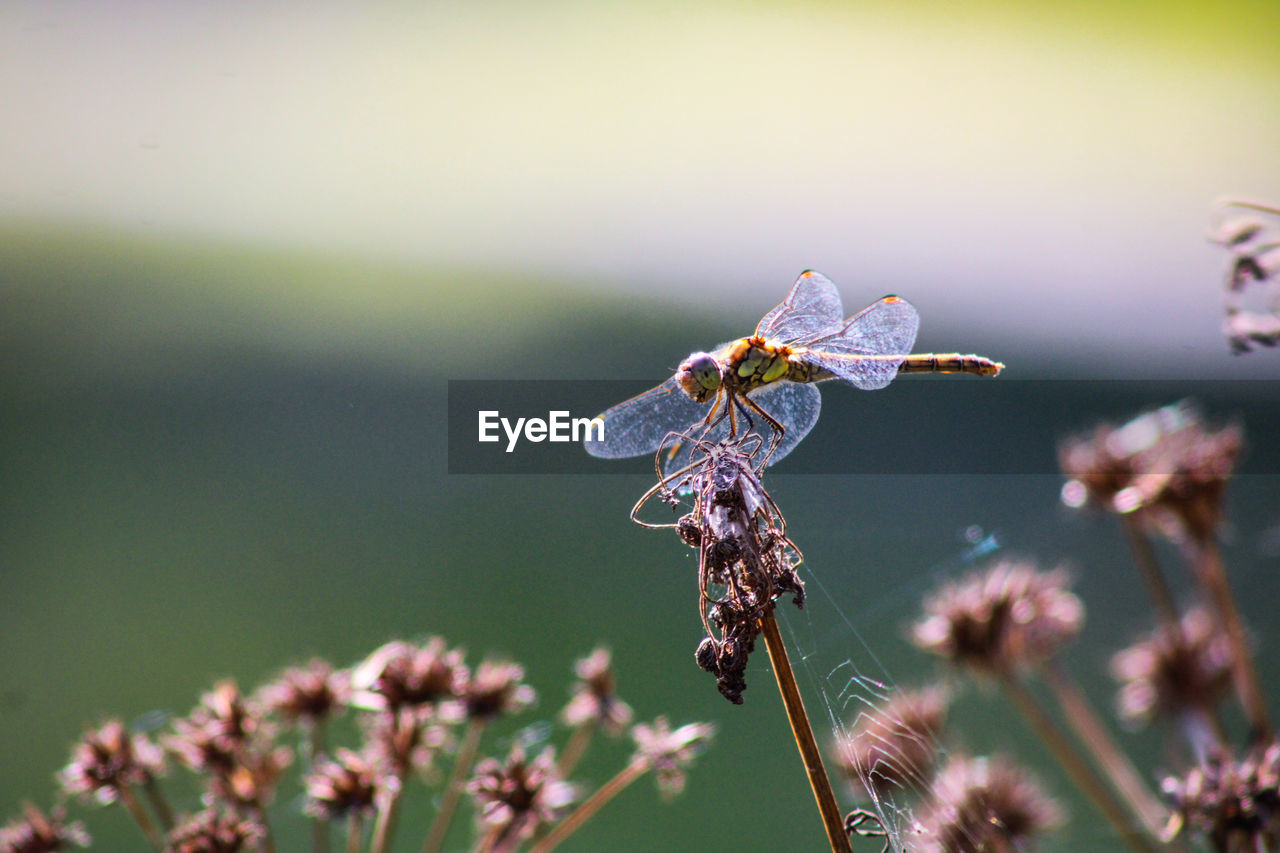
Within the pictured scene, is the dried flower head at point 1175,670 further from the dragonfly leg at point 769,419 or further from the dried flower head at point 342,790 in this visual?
the dried flower head at point 342,790

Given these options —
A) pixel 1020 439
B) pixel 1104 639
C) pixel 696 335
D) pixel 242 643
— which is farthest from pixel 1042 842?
pixel 242 643

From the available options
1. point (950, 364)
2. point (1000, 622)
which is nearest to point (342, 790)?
point (1000, 622)

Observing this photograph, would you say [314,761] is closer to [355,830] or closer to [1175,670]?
[355,830]

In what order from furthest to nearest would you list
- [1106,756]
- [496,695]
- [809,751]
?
[496,695] → [1106,756] → [809,751]

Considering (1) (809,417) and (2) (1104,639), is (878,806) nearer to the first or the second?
(1) (809,417)

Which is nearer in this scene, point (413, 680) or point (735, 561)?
point (735, 561)

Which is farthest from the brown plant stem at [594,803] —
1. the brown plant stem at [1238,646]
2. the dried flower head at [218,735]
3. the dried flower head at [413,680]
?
the brown plant stem at [1238,646]

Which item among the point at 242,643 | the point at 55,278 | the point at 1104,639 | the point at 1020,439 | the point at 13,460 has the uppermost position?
the point at 55,278
